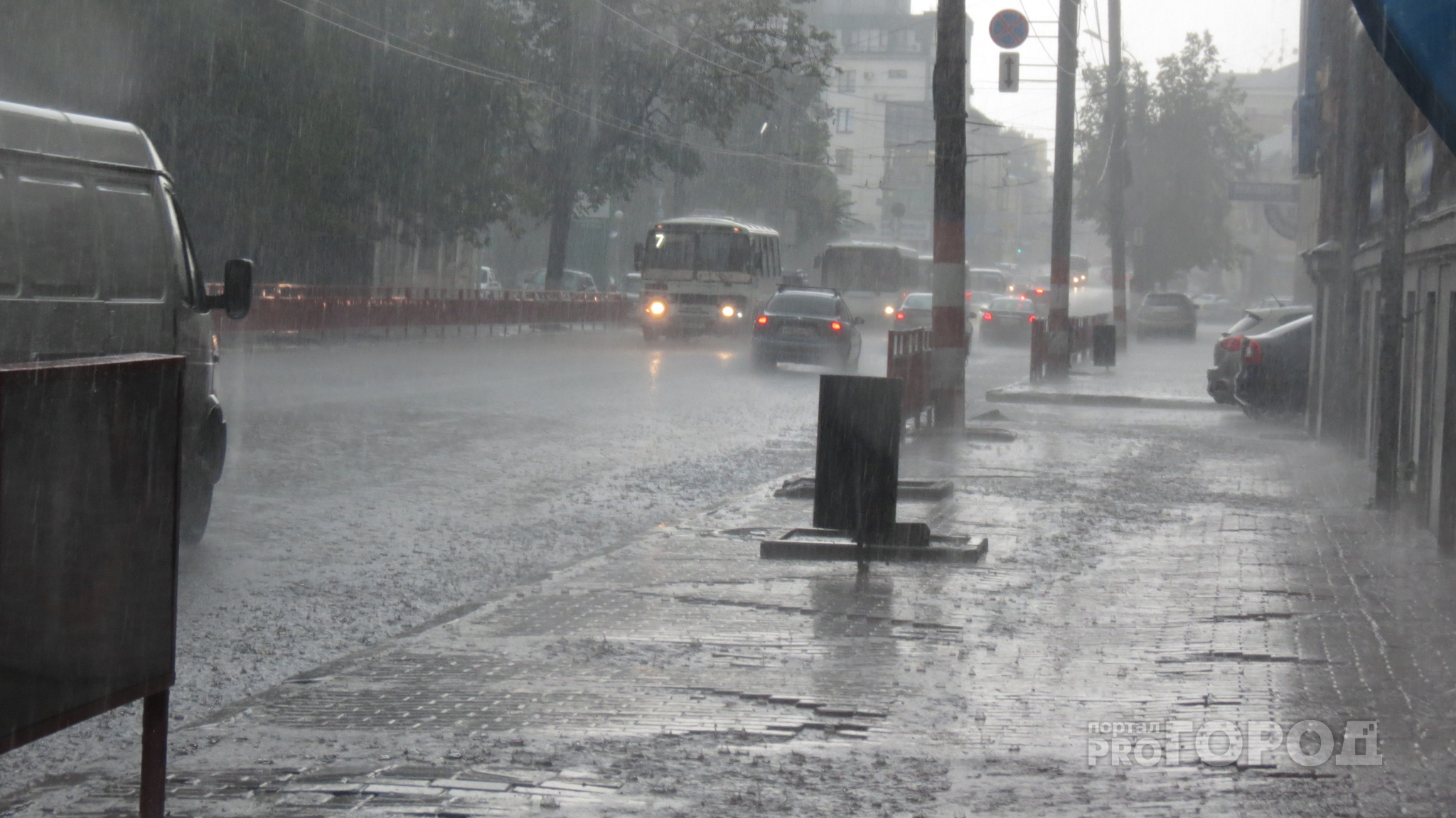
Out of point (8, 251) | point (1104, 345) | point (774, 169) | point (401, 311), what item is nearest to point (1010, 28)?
point (1104, 345)

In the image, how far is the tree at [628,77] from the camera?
47281 millimetres

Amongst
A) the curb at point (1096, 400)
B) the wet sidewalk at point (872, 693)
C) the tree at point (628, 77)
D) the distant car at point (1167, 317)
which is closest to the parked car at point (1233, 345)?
the curb at point (1096, 400)

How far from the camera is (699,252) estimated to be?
37031mm

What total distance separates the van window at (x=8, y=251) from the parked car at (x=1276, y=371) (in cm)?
1598

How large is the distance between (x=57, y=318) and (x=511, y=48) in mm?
33469

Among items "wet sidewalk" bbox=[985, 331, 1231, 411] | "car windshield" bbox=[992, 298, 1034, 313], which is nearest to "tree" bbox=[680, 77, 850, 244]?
"car windshield" bbox=[992, 298, 1034, 313]

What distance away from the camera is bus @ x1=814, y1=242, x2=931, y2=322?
5062 centimetres

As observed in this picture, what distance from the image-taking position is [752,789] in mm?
4527

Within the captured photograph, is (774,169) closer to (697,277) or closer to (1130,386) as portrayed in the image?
(697,277)

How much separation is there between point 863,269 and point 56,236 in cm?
4417

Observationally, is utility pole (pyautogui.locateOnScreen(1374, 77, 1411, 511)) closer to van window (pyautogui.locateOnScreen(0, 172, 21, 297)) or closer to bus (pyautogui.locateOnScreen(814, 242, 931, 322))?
van window (pyautogui.locateOnScreen(0, 172, 21, 297))

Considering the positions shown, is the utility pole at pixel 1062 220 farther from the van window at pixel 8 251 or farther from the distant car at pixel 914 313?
the van window at pixel 8 251

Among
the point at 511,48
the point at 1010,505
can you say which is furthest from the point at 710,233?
the point at 1010,505

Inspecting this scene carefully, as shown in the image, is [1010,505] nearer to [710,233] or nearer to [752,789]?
[752,789]
